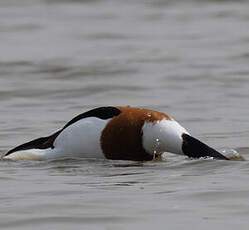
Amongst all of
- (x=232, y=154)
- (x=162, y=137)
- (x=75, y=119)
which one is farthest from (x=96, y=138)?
(x=232, y=154)

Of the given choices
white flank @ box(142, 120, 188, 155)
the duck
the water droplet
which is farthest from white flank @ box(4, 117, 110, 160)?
the water droplet

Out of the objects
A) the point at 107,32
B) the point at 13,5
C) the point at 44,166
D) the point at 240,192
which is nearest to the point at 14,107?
the point at 44,166

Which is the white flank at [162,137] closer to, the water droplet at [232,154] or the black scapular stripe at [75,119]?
the black scapular stripe at [75,119]

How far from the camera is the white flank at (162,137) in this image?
7520 mm

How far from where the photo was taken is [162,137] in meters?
7.54

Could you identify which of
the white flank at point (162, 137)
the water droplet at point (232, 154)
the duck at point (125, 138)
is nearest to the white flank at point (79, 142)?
the duck at point (125, 138)

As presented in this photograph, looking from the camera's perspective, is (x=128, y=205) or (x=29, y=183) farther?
(x=29, y=183)

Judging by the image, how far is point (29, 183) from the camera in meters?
7.16

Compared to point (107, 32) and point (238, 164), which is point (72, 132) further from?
point (107, 32)

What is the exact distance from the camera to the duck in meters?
7.52

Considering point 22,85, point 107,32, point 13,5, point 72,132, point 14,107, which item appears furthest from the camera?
point 13,5

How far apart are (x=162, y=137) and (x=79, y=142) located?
1.72 feet

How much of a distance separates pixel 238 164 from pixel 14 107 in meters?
3.53

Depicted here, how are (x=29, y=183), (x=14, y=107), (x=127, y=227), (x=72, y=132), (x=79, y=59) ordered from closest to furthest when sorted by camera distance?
(x=127, y=227)
(x=29, y=183)
(x=72, y=132)
(x=14, y=107)
(x=79, y=59)
